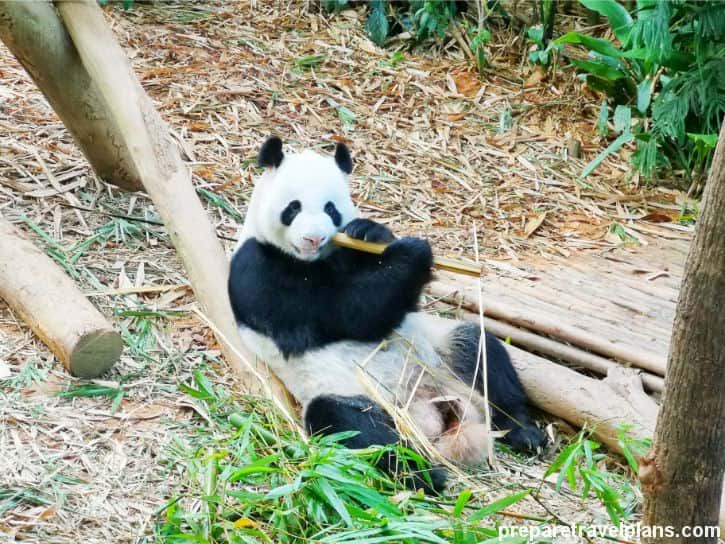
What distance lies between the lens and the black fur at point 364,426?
143 inches

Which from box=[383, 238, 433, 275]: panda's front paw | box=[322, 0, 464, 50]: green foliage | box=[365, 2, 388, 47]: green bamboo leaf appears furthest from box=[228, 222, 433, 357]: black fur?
box=[365, 2, 388, 47]: green bamboo leaf

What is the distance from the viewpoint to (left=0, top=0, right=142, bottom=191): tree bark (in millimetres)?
4875

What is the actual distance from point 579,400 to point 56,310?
7.83ft

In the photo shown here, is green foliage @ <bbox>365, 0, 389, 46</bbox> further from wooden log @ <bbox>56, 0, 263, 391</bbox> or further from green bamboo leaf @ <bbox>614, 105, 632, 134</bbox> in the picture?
wooden log @ <bbox>56, 0, 263, 391</bbox>

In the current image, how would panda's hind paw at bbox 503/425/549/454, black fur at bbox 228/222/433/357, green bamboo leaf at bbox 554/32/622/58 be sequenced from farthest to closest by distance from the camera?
green bamboo leaf at bbox 554/32/622/58 < panda's hind paw at bbox 503/425/549/454 < black fur at bbox 228/222/433/357

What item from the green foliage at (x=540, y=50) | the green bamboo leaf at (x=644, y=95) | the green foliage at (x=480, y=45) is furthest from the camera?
the green foliage at (x=480, y=45)

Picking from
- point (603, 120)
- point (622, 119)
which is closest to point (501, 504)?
point (622, 119)

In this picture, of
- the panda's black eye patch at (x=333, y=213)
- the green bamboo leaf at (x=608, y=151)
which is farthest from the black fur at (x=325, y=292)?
the green bamboo leaf at (x=608, y=151)

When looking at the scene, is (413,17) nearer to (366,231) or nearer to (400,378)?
(366,231)

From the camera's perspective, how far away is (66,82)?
5.15 meters

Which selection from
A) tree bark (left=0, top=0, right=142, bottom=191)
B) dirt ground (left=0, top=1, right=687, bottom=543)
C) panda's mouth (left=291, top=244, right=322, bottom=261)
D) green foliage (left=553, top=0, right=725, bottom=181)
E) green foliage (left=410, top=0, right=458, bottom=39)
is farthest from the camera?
green foliage (left=410, top=0, right=458, bottom=39)

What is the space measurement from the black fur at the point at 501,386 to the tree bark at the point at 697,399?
171 cm

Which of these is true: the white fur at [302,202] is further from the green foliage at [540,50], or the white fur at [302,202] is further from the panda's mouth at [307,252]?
the green foliage at [540,50]

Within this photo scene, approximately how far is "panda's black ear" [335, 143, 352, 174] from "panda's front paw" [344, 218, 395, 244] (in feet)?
1.21
